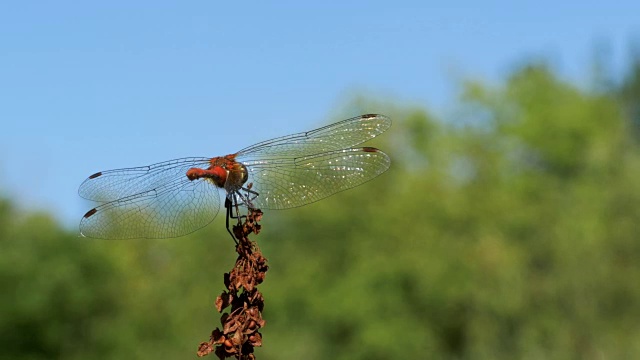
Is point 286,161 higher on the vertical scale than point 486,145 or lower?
higher

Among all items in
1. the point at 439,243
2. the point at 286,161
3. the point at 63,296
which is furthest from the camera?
the point at 439,243

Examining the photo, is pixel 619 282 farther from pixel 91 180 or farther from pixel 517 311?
pixel 91 180

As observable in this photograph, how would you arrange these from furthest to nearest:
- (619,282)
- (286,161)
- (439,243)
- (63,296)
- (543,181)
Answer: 1. (543,181)
2. (439,243)
3. (63,296)
4. (619,282)
5. (286,161)

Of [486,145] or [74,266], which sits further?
[486,145]

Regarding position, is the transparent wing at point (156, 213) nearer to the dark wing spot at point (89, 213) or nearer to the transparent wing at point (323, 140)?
the dark wing spot at point (89, 213)

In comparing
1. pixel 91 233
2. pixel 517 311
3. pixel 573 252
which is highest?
pixel 91 233

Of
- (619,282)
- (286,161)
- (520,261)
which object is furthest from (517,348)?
(286,161)

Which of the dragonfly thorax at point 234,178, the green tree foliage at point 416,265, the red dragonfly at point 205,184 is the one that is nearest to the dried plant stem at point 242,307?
the dragonfly thorax at point 234,178
